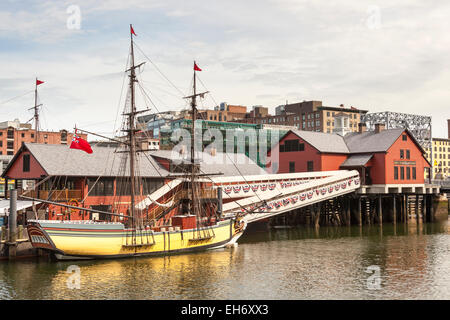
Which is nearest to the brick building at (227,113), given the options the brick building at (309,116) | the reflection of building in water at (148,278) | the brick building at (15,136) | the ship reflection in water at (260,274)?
the brick building at (309,116)

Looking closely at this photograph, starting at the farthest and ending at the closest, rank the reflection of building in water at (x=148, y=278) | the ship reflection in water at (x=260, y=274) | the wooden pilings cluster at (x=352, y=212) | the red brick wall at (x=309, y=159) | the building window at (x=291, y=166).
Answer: the building window at (x=291, y=166), the red brick wall at (x=309, y=159), the wooden pilings cluster at (x=352, y=212), the ship reflection in water at (x=260, y=274), the reflection of building in water at (x=148, y=278)

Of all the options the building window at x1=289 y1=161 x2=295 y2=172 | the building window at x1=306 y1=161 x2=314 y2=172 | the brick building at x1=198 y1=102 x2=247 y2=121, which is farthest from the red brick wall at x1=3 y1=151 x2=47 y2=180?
the brick building at x1=198 y1=102 x2=247 y2=121

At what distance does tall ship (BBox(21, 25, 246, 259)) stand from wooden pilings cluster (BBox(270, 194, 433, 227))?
16.6m

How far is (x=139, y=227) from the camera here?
136 feet

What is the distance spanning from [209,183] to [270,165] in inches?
966

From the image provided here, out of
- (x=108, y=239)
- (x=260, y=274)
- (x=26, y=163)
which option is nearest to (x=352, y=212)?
(x=260, y=274)

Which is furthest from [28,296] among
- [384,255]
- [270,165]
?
[270,165]

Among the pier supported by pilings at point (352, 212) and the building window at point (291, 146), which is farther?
the building window at point (291, 146)

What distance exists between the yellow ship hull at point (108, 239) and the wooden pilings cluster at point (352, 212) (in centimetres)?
2467

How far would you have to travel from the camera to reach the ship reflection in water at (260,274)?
29.2 metres

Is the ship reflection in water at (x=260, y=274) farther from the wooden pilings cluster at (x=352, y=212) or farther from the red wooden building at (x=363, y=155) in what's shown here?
the red wooden building at (x=363, y=155)

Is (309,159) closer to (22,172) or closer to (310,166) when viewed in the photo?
(310,166)

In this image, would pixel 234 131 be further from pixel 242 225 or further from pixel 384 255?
pixel 384 255

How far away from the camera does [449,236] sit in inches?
2185
